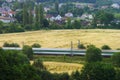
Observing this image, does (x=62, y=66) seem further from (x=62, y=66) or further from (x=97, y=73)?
(x=97, y=73)

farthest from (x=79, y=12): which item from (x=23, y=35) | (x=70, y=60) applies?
(x=70, y=60)

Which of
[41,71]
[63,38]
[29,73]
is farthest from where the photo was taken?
[63,38]

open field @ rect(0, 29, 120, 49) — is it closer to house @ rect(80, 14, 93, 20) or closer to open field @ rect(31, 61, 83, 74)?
open field @ rect(31, 61, 83, 74)

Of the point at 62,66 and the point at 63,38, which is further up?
the point at 62,66

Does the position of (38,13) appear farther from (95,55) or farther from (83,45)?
(95,55)

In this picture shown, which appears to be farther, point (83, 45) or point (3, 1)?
point (3, 1)

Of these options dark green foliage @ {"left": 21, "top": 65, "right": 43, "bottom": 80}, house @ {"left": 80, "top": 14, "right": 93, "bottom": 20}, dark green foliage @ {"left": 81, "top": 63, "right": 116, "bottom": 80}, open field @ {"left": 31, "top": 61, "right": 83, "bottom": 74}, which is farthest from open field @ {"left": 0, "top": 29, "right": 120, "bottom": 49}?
house @ {"left": 80, "top": 14, "right": 93, "bottom": 20}

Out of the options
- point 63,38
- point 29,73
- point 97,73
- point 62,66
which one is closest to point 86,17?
point 63,38
